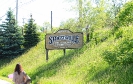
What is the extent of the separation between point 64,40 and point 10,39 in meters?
13.1

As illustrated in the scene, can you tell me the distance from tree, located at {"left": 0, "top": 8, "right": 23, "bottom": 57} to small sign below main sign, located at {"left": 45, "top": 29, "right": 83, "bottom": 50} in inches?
442

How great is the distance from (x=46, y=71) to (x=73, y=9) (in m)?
8.22

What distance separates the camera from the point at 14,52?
119ft

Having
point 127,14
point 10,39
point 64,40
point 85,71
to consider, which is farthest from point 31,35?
point 127,14

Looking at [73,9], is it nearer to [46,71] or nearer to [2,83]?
[46,71]

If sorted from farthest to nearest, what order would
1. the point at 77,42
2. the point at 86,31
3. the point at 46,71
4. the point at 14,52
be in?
the point at 14,52 < the point at 86,31 < the point at 77,42 < the point at 46,71

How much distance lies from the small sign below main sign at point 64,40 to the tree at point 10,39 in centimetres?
1124

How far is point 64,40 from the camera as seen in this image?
25.3 metres

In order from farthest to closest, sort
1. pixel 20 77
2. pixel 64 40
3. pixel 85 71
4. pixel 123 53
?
pixel 64 40 < pixel 85 71 < pixel 123 53 < pixel 20 77

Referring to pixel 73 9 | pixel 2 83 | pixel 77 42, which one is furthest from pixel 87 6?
pixel 2 83

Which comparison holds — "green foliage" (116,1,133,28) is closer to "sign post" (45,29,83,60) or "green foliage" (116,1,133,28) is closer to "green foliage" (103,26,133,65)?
"green foliage" (103,26,133,65)

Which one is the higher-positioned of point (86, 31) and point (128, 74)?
point (86, 31)

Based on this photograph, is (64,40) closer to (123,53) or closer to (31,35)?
(123,53)

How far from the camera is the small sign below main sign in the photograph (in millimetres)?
24922
